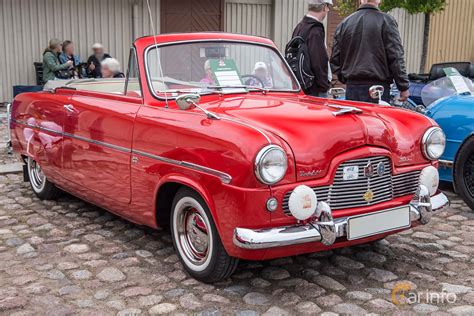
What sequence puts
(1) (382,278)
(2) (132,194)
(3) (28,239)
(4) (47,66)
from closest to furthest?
1. (1) (382,278)
2. (2) (132,194)
3. (3) (28,239)
4. (4) (47,66)

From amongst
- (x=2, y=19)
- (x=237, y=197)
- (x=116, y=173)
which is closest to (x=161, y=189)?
(x=116, y=173)

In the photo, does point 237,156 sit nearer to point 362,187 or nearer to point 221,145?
point 221,145

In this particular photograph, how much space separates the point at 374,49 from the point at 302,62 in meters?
0.73

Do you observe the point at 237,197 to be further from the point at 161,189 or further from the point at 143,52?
the point at 143,52

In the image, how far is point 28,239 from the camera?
183 inches

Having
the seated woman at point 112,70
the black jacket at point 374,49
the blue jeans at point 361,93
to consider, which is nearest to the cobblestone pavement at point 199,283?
the blue jeans at point 361,93

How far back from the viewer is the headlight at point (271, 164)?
3.21 m

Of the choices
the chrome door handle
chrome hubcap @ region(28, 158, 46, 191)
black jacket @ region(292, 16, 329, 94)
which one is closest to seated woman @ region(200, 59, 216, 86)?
the chrome door handle

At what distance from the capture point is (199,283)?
3.75m

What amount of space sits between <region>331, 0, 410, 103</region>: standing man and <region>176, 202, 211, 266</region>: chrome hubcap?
101 inches

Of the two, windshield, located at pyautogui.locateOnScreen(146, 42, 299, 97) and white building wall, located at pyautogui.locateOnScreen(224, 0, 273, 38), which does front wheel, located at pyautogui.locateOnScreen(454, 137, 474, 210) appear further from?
white building wall, located at pyautogui.locateOnScreen(224, 0, 273, 38)

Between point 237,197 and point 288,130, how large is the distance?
0.53 meters

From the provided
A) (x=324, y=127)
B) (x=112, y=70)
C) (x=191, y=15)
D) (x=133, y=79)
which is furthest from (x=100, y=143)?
(x=191, y=15)

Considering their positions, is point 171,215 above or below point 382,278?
above
